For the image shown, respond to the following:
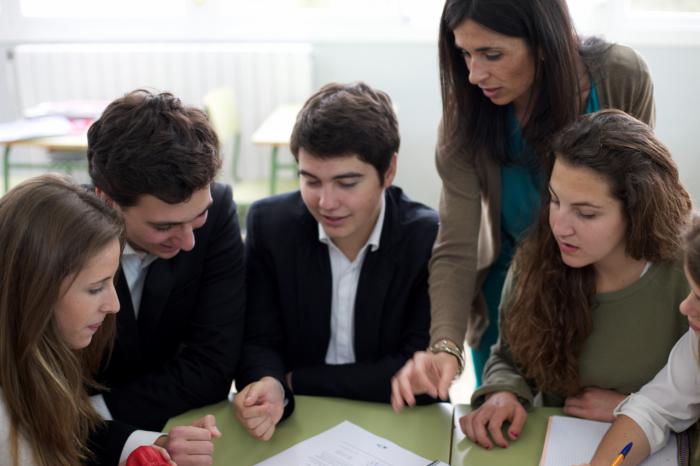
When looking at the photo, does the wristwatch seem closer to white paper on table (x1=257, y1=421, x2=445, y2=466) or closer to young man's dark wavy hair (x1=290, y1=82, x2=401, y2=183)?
white paper on table (x1=257, y1=421, x2=445, y2=466)

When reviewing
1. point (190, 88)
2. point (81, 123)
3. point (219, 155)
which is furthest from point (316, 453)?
point (190, 88)

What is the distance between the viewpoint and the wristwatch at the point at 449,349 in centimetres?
152

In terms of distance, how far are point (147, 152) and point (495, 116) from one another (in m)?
0.73

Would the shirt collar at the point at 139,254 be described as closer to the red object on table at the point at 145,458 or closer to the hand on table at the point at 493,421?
the red object on table at the point at 145,458

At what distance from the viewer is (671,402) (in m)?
1.31

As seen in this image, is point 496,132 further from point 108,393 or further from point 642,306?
point 108,393

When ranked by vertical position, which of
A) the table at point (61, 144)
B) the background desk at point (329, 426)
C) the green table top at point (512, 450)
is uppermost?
the green table top at point (512, 450)

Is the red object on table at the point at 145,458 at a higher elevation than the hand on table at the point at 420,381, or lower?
lower

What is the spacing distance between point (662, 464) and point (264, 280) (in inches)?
34.6

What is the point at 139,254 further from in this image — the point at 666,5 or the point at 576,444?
the point at 666,5

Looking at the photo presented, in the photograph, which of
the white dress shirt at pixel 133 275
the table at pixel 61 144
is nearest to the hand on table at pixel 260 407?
the white dress shirt at pixel 133 275

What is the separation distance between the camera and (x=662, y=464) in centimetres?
127

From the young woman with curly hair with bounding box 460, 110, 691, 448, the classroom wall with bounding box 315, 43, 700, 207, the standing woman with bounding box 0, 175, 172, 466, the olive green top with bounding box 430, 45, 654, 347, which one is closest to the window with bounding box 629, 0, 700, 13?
the classroom wall with bounding box 315, 43, 700, 207

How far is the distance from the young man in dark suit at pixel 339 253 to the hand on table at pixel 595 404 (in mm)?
353
